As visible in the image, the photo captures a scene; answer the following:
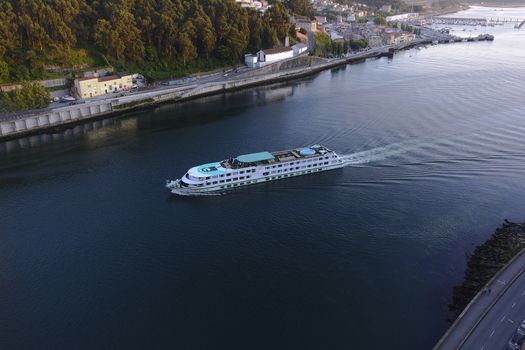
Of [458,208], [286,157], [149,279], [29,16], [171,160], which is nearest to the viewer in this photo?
[149,279]

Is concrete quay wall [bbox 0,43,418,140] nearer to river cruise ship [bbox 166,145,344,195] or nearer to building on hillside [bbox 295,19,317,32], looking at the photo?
building on hillside [bbox 295,19,317,32]

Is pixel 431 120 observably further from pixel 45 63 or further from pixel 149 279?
pixel 45 63

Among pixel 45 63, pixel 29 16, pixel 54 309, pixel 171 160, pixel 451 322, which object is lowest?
pixel 451 322

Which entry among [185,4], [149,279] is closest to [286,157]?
[149,279]

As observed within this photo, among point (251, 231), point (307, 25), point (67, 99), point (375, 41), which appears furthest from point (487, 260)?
point (375, 41)

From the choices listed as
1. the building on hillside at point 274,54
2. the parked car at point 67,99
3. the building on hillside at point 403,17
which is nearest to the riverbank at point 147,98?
the building on hillside at point 274,54

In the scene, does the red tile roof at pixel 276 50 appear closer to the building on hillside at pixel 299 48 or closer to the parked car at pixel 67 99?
the building on hillside at pixel 299 48
